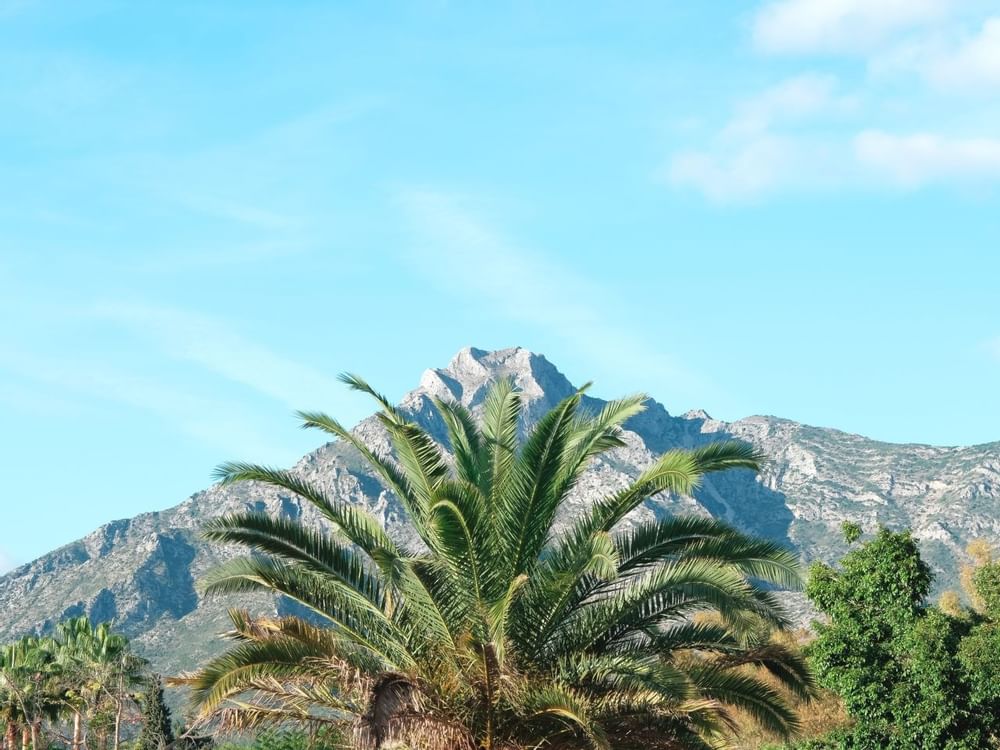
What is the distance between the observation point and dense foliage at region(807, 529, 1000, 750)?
2427cm

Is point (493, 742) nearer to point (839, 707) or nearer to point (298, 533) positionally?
point (298, 533)

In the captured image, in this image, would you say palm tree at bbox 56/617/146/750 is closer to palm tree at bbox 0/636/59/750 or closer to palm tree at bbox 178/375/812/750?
palm tree at bbox 0/636/59/750

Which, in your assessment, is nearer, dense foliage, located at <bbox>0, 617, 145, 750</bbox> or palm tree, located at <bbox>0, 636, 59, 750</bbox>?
dense foliage, located at <bbox>0, 617, 145, 750</bbox>

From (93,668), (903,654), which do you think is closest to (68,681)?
(93,668)

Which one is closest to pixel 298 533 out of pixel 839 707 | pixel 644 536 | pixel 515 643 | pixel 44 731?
pixel 515 643

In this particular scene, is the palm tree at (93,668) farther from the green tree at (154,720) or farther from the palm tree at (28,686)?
the green tree at (154,720)

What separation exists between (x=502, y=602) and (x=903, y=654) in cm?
1263

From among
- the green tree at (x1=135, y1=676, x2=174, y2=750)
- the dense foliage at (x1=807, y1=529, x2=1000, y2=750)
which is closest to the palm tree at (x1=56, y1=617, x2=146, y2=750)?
the green tree at (x1=135, y1=676, x2=174, y2=750)

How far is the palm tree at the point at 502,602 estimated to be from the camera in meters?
16.5

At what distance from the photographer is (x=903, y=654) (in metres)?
25.2

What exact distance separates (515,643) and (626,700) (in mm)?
1681

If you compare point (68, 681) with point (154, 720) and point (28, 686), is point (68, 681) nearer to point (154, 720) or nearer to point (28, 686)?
point (28, 686)

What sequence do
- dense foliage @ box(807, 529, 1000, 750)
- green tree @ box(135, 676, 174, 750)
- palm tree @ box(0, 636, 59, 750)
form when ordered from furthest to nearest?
palm tree @ box(0, 636, 59, 750) → green tree @ box(135, 676, 174, 750) → dense foliage @ box(807, 529, 1000, 750)

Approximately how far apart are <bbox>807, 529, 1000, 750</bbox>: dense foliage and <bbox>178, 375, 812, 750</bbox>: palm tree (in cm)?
695
